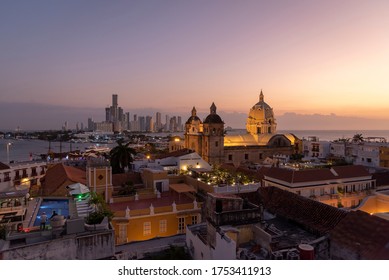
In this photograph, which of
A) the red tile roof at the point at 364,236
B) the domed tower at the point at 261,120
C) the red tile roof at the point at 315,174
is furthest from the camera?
the domed tower at the point at 261,120

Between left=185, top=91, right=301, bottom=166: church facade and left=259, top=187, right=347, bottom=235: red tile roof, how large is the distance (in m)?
25.9

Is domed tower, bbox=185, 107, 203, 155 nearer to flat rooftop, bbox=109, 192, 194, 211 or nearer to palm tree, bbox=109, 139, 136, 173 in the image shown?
palm tree, bbox=109, 139, 136, 173

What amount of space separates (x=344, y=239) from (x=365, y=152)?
3220 centimetres

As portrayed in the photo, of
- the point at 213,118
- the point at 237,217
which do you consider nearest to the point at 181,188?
the point at 237,217

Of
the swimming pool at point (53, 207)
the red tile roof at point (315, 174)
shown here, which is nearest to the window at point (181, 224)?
the swimming pool at point (53, 207)

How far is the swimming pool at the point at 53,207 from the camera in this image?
8.49m

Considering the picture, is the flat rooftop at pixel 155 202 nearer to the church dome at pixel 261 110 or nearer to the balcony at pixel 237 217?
the balcony at pixel 237 217

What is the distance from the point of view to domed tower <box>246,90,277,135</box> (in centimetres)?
4806

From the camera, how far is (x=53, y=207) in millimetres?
9148

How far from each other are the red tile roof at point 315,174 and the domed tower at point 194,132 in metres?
20.9

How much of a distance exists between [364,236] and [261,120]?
42.5 m

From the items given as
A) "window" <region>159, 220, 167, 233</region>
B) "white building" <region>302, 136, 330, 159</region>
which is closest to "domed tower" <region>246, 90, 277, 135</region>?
"white building" <region>302, 136, 330, 159</region>
